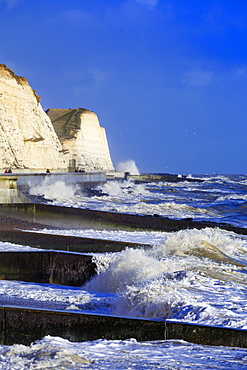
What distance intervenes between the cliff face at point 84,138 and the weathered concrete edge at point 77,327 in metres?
83.1

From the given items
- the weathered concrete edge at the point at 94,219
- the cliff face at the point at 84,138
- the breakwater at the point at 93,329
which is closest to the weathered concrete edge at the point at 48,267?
the breakwater at the point at 93,329

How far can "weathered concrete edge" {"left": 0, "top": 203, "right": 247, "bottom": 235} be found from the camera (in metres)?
13.1

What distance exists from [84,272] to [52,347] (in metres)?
3.22

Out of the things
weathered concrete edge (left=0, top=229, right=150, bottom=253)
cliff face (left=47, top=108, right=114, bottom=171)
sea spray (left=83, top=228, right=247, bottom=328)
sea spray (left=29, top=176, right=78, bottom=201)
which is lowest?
sea spray (left=83, top=228, right=247, bottom=328)

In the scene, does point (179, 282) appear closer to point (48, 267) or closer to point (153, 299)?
point (153, 299)

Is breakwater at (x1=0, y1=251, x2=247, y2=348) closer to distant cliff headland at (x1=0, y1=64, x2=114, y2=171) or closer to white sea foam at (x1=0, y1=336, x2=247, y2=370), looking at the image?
white sea foam at (x1=0, y1=336, x2=247, y2=370)

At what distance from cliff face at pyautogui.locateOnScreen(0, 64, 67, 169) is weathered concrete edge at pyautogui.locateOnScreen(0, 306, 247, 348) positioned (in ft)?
132

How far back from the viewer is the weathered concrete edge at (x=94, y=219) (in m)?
13.1

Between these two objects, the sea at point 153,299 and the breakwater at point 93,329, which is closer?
the sea at point 153,299

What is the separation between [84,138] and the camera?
92.2m

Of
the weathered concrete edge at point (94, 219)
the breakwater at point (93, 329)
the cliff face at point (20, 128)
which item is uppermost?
the cliff face at point (20, 128)

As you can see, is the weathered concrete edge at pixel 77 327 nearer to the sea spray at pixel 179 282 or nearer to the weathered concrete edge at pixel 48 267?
the sea spray at pixel 179 282

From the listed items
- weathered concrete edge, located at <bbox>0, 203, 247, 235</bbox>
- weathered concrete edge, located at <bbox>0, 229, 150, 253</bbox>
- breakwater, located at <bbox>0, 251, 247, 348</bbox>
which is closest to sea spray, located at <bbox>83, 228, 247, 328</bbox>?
weathered concrete edge, located at <bbox>0, 229, 150, 253</bbox>

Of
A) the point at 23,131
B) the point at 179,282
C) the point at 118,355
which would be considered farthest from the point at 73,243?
the point at 23,131
